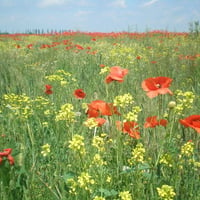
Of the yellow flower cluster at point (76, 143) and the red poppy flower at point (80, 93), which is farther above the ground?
the red poppy flower at point (80, 93)

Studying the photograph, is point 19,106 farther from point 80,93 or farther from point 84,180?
point 84,180

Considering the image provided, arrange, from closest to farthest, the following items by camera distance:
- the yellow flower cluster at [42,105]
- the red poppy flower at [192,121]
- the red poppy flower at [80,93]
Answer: the red poppy flower at [192,121] < the red poppy flower at [80,93] < the yellow flower cluster at [42,105]

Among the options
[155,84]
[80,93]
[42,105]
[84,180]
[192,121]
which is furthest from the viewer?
[42,105]

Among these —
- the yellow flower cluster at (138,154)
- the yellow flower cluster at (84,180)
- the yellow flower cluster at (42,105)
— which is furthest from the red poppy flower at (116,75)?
the yellow flower cluster at (42,105)

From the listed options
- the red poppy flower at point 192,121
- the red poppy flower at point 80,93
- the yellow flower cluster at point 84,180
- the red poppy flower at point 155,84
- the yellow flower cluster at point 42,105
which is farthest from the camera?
the yellow flower cluster at point 42,105

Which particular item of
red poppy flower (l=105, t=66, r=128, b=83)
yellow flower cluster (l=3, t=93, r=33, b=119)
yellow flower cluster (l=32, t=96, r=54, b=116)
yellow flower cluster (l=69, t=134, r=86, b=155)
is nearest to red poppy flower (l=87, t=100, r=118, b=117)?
red poppy flower (l=105, t=66, r=128, b=83)

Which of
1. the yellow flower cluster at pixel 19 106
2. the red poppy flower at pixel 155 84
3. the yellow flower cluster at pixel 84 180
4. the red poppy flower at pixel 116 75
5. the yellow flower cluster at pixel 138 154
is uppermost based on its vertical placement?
the red poppy flower at pixel 116 75

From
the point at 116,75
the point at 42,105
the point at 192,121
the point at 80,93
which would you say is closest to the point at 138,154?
the point at 192,121

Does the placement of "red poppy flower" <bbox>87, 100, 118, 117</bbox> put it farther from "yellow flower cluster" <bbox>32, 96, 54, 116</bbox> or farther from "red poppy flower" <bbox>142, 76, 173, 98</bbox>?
"yellow flower cluster" <bbox>32, 96, 54, 116</bbox>

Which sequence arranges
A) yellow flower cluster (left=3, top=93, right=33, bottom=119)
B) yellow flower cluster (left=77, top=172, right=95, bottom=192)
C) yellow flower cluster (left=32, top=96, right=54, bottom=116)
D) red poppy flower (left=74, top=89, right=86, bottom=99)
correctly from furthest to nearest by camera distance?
yellow flower cluster (left=32, top=96, right=54, bottom=116) → red poppy flower (left=74, top=89, right=86, bottom=99) → yellow flower cluster (left=3, top=93, right=33, bottom=119) → yellow flower cluster (left=77, top=172, right=95, bottom=192)

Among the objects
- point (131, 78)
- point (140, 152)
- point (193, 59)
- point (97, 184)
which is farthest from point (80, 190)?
point (193, 59)

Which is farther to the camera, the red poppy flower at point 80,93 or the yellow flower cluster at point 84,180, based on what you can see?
the red poppy flower at point 80,93

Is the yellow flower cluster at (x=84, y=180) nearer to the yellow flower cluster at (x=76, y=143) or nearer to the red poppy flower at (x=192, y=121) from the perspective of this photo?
the yellow flower cluster at (x=76, y=143)

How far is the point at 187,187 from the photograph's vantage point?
5.21ft
